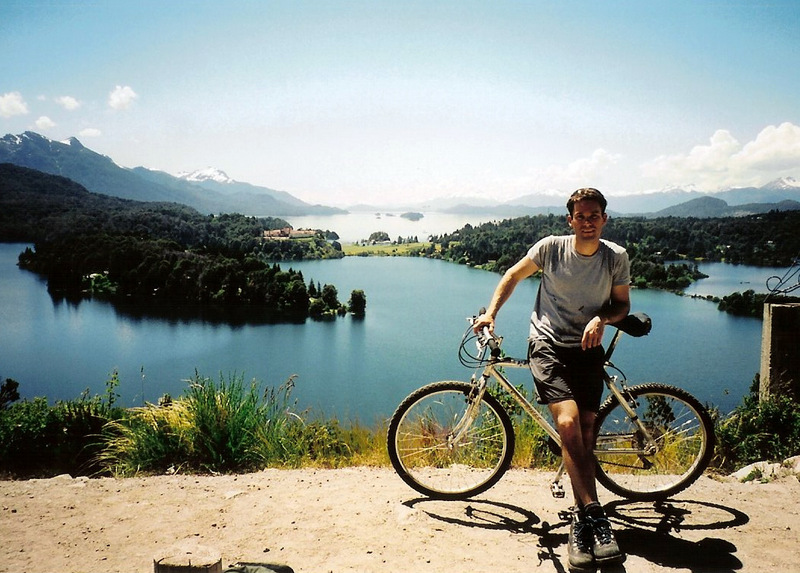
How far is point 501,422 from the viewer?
3420mm

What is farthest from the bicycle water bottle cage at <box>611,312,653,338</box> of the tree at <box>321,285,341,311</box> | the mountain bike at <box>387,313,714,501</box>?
the tree at <box>321,285,341,311</box>

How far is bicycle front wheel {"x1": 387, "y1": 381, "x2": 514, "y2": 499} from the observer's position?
3.37 m

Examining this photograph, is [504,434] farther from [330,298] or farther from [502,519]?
[330,298]

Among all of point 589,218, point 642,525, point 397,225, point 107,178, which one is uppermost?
point 107,178

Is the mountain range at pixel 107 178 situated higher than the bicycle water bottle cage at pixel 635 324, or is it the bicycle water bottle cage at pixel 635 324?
the mountain range at pixel 107 178

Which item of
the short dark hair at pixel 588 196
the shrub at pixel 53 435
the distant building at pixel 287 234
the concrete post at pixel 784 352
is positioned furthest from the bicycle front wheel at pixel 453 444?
the distant building at pixel 287 234

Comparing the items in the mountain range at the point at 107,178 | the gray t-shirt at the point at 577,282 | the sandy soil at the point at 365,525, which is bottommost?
the sandy soil at the point at 365,525

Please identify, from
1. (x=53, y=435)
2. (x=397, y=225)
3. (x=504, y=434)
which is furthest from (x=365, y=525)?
(x=397, y=225)

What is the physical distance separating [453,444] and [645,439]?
121 cm

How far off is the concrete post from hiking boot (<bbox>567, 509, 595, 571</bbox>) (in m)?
3.72

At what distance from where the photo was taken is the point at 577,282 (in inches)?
116

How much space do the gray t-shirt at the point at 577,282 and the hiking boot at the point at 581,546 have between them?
35.5 inches

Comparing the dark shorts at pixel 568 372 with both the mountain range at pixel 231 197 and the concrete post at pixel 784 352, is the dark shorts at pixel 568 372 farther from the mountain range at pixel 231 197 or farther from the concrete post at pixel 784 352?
the mountain range at pixel 231 197

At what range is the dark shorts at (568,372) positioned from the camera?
2.77 metres
